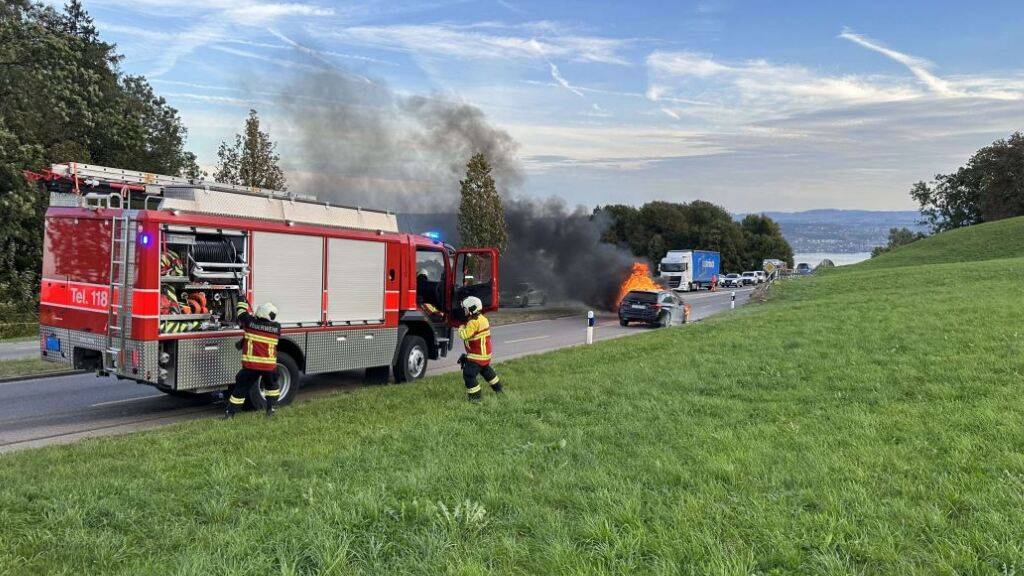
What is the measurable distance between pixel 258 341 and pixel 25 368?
729cm

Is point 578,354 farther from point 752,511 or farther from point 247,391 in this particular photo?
point 752,511

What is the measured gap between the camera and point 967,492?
4.00 m

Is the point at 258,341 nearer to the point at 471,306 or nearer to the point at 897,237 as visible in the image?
the point at 471,306

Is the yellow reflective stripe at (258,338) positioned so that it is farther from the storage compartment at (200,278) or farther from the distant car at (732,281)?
the distant car at (732,281)

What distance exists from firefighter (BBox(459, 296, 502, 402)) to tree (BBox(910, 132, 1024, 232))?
78.3 metres

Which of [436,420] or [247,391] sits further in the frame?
[247,391]

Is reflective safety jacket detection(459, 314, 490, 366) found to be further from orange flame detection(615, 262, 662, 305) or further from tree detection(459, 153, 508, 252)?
orange flame detection(615, 262, 662, 305)

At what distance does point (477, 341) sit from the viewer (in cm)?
862

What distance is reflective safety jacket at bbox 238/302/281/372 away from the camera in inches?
305

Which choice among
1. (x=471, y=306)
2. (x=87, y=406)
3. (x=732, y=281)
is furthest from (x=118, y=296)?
(x=732, y=281)

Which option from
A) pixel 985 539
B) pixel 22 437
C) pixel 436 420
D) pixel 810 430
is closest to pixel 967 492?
pixel 985 539

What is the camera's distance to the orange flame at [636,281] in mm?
28703

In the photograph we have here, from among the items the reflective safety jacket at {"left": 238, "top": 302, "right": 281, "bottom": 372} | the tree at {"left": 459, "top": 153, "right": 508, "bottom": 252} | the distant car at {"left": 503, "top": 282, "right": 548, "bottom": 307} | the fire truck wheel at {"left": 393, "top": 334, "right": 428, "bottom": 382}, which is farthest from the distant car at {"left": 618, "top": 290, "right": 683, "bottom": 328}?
the reflective safety jacket at {"left": 238, "top": 302, "right": 281, "bottom": 372}

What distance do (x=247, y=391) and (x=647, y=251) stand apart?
74.3 m
